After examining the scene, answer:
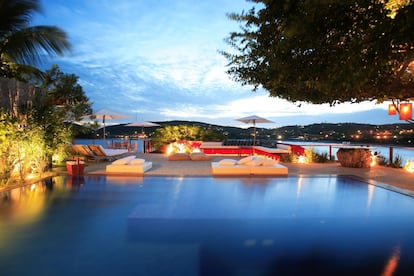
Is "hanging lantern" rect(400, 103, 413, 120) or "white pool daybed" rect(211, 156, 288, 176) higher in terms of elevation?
"hanging lantern" rect(400, 103, 413, 120)

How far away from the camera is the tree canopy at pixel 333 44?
229 centimetres

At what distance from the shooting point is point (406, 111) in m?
8.38

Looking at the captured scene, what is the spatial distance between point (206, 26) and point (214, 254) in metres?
12.2

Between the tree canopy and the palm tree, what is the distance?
7667 mm

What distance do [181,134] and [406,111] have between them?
1215 centimetres

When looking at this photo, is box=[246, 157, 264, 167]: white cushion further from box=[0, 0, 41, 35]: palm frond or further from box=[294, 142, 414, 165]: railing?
box=[0, 0, 41, 35]: palm frond

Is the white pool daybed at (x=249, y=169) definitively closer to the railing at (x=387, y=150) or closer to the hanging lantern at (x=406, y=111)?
the hanging lantern at (x=406, y=111)

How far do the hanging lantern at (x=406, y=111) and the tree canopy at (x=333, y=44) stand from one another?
566cm

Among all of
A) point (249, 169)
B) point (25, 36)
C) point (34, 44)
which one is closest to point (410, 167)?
point (249, 169)

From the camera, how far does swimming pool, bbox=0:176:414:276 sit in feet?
10.4

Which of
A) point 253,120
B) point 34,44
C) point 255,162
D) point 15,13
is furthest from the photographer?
point 253,120

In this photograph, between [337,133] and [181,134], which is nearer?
[181,134]

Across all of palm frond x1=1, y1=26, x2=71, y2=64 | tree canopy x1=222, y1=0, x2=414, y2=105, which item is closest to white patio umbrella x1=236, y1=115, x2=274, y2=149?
palm frond x1=1, y1=26, x2=71, y2=64

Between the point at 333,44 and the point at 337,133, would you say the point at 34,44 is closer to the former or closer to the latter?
the point at 333,44
